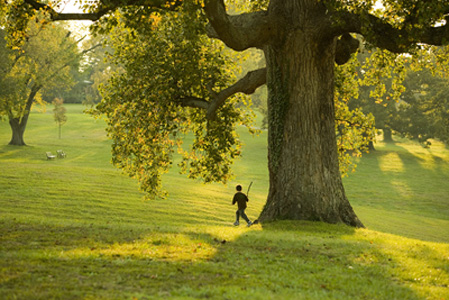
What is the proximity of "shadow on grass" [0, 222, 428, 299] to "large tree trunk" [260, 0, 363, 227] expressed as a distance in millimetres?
3864

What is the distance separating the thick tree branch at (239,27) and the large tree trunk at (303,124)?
2.34 feet

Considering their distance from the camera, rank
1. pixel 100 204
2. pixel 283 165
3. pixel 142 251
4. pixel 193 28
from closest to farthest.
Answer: pixel 142 251 → pixel 193 28 → pixel 283 165 → pixel 100 204

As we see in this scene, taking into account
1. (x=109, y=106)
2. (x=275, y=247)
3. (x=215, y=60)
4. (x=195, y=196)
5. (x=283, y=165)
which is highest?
(x=215, y=60)

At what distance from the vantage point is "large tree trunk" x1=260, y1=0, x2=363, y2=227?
1784 centimetres

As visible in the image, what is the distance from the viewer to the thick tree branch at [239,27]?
16130 mm

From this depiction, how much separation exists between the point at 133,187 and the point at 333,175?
18.8m

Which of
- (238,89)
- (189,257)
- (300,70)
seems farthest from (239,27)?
(189,257)

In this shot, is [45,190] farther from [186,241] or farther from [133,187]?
[186,241]

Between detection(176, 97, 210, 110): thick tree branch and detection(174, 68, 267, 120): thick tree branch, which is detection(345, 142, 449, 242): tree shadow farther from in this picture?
detection(176, 97, 210, 110): thick tree branch

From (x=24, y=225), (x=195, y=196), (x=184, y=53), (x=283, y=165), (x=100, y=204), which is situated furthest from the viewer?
(x=195, y=196)

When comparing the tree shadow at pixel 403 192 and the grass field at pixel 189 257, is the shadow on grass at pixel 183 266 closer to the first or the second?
the grass field at pixel 189 257

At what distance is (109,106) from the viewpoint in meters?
21.4

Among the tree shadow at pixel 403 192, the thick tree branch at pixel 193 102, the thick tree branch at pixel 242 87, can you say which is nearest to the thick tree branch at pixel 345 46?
the thick tree branch at pixel 242 87

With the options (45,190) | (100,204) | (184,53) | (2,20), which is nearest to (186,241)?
(184,53)
